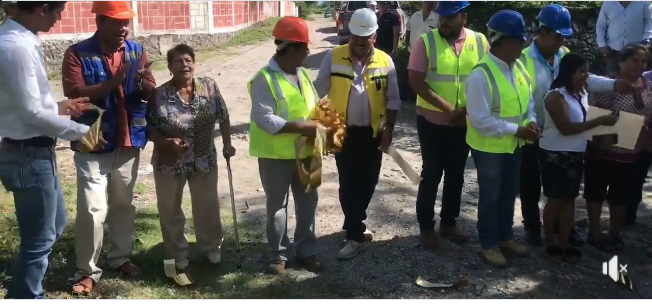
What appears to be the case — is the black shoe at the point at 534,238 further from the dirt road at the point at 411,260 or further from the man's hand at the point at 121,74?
the man's hand at the point at 121,74

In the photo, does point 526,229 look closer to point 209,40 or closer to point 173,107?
point 173,107

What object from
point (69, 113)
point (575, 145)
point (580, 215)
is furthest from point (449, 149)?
point (69, 113)

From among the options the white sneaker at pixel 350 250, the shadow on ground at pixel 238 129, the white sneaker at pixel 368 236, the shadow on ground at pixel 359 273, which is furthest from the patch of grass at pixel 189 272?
the shadow on ground at pixel 238 129

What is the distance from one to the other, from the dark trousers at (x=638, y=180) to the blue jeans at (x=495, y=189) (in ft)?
4.09

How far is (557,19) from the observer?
4.43 meters

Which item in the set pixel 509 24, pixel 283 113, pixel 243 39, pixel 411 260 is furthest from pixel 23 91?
pixel 243 39

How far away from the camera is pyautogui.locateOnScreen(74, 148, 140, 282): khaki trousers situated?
3.94 metres

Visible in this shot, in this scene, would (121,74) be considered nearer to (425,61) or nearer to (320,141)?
(320,141)

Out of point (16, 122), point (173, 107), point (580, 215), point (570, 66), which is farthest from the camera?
point (580, 215)

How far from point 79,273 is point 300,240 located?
1478mm

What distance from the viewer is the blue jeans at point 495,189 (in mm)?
4379

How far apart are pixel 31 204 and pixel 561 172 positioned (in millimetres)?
3460

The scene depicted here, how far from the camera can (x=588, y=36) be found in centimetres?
927

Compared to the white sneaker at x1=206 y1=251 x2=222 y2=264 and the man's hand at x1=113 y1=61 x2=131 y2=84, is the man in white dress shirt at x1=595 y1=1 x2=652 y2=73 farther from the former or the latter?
the man's hand at x1=113 y1=61 x2=131 y2=84
